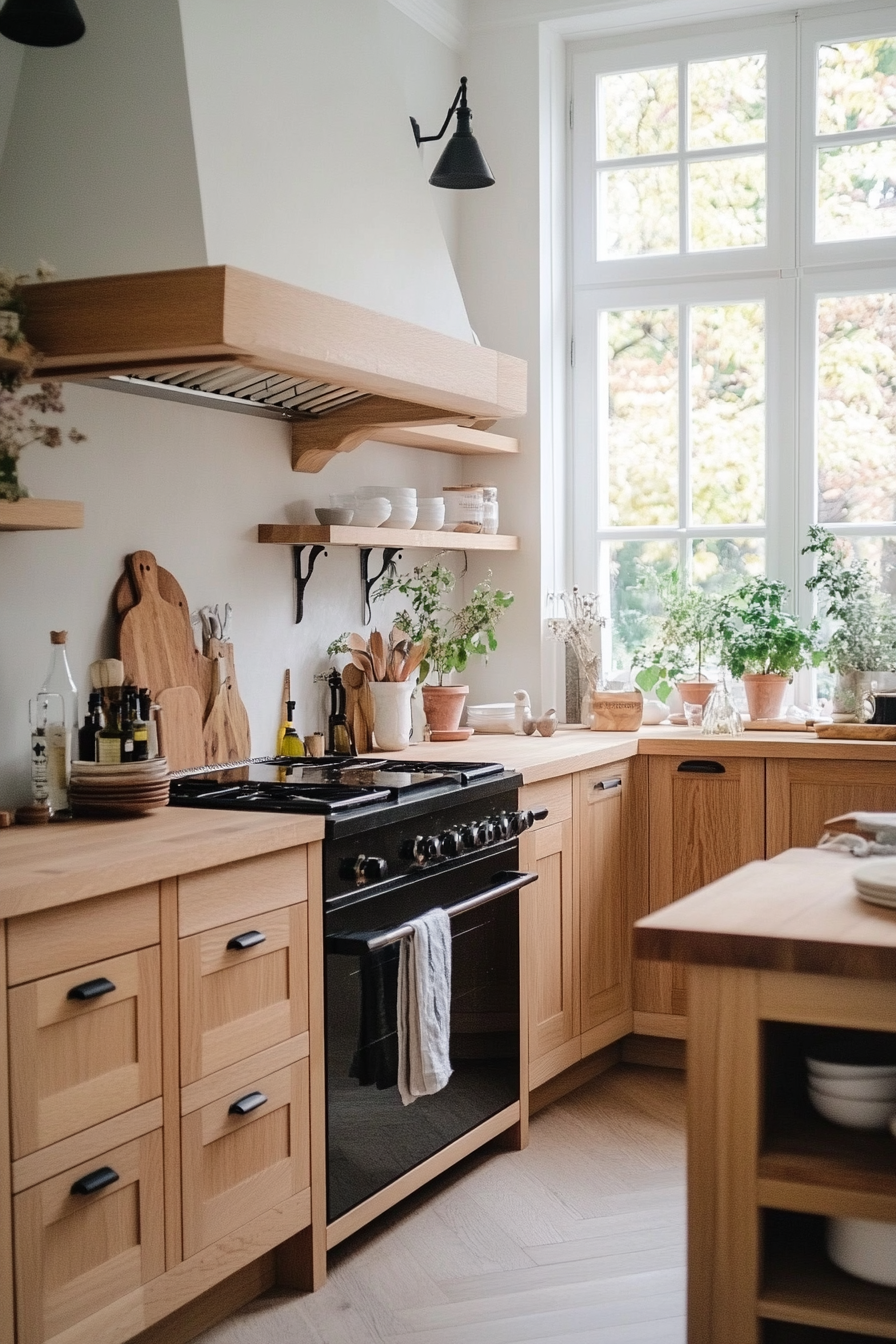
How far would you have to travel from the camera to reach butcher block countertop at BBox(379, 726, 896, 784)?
3809 millimetres

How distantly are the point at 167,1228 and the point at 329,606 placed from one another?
1.98 m

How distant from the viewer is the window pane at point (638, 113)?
15.7 ft

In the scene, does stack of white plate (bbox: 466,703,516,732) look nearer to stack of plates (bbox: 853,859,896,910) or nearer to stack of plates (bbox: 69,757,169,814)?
stack of plates (bbox: 69,757,169,814)

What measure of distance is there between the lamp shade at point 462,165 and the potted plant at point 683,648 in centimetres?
151

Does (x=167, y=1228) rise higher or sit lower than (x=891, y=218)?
lower

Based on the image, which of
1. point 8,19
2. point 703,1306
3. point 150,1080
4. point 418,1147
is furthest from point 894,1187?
point 8,19

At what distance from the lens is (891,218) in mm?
4559

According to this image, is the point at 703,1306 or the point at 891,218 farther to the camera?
the point at 891,218

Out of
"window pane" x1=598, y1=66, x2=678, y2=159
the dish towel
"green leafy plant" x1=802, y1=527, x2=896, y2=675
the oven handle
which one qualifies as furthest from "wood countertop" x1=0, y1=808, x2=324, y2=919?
"window pane" x1=598, y1=66, x2=678, y2=159

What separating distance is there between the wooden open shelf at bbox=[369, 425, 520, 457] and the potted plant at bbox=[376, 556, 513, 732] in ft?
1.22

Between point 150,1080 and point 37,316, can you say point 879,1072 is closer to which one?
point 150,1080

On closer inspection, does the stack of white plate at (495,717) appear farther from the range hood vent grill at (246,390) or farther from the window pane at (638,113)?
the window pane at (638,113)

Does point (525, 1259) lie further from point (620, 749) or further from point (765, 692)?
→ point (765, 692)

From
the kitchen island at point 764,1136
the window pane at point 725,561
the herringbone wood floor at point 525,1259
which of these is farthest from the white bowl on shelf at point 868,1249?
the window pane at point 725,561
